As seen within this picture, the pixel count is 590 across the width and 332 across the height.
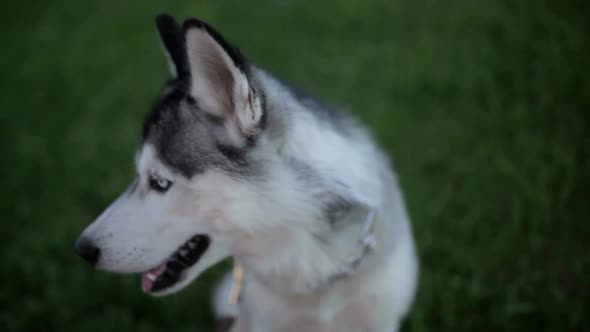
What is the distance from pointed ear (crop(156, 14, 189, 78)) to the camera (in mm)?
2176

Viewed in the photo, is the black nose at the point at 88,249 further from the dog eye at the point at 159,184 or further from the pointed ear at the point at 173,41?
the pointed ear at the point at 173,41

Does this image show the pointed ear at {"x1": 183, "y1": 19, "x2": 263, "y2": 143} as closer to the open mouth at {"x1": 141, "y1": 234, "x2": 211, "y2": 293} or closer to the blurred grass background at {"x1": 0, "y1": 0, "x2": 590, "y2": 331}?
the open mouth at {"x1": 141, "y1": 234, "x2": 211, "y2": 293}

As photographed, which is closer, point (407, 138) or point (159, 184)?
point (159, 184)

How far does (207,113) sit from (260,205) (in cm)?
43

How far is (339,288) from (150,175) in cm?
94

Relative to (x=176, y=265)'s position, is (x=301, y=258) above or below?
above

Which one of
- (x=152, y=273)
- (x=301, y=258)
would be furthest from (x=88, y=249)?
(x=301, y=258)

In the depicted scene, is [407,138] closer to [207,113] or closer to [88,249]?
[207,113]

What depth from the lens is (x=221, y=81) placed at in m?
1.88

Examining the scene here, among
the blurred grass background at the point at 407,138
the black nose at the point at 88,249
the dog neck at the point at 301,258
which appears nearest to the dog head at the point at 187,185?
the black nose at the point at 88,249

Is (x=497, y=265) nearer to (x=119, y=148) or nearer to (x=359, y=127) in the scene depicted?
(x=359, y=127)

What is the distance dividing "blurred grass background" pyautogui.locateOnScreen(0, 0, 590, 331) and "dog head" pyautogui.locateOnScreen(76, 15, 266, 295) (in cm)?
129

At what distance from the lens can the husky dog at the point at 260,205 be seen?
75.7 inches

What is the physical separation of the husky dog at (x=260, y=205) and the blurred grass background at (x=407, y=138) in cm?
91
